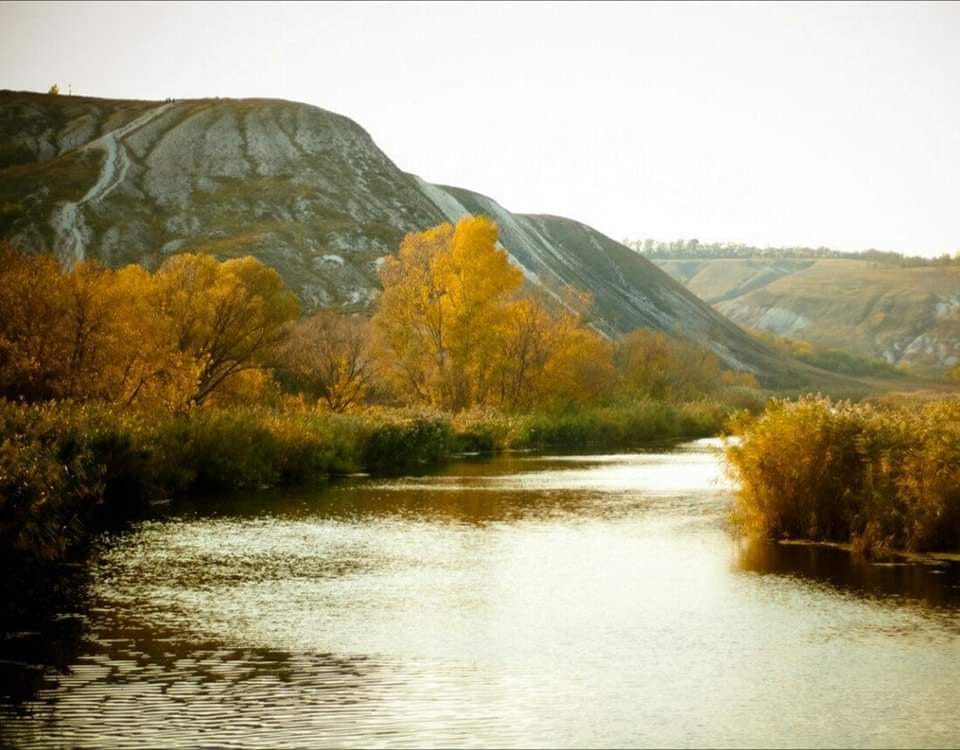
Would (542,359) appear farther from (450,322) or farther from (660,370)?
(660,370)

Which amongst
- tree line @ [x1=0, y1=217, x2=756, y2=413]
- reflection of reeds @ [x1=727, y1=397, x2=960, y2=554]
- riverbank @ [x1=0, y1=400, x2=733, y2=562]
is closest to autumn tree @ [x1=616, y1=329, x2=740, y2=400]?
tree line @ [x1=0, y1=217, x2=756, y2=413]

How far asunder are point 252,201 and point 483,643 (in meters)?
117

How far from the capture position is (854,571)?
20688 millimetres

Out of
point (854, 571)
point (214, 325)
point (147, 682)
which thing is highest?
point (214, 325)

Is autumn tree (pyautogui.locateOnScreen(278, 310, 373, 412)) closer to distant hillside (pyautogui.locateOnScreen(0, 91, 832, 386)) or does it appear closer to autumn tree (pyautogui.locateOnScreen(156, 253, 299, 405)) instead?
autumn tree (pyautogui.locateOnScreen(156, 253, 299, 405))

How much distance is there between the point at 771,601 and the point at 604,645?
4250mm

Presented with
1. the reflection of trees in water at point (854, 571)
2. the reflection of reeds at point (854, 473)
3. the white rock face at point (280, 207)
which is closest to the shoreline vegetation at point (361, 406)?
the reflection of reeds at point (854, 473)

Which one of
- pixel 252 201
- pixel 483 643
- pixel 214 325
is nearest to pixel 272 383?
pixel 214 325

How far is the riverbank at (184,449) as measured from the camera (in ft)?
62.0

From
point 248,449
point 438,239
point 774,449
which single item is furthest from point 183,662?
point 438,239

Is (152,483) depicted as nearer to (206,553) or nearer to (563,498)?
(206,553)

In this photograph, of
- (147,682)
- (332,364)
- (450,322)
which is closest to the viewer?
(147,682)

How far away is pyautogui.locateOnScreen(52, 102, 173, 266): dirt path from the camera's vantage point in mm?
105500

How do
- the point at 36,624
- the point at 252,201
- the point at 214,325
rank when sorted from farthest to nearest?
the point at 252,201 → the point at 214,325 → the point at 36,624
